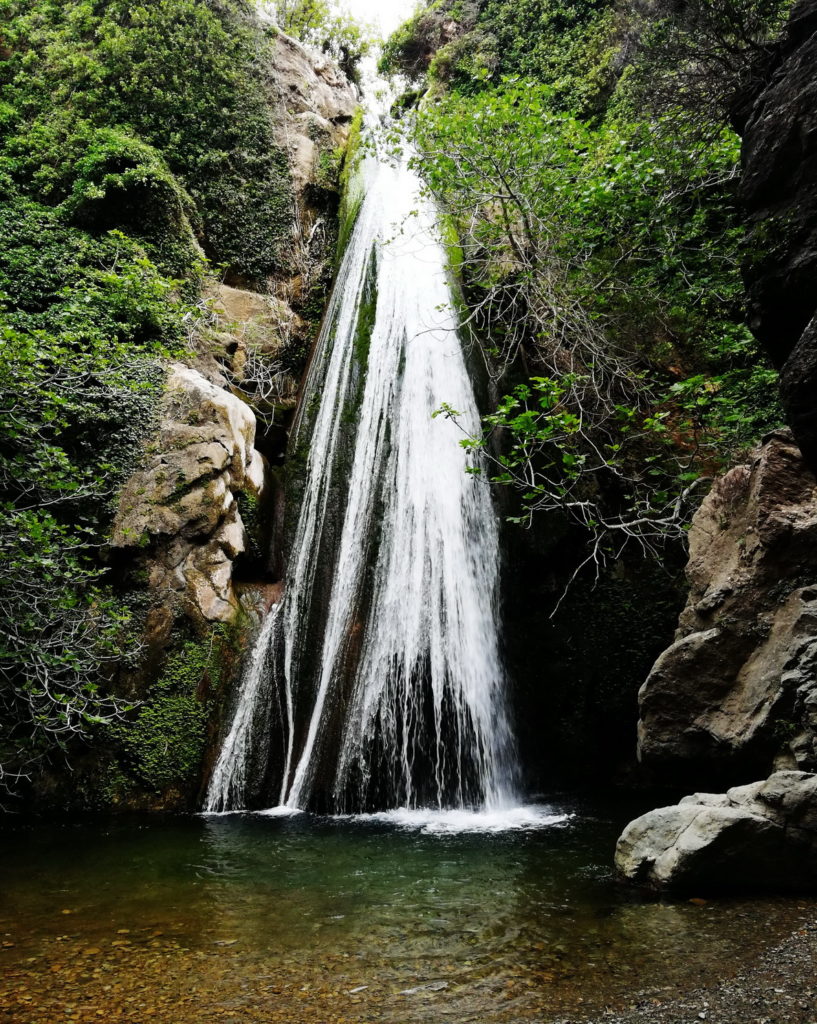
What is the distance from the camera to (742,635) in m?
5.05

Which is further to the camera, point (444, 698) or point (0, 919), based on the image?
point (444, 698)

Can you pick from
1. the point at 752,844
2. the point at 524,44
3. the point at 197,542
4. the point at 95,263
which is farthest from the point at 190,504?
the point at 524,44

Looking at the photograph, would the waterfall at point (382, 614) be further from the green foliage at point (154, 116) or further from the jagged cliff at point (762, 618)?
the green foliage at point (154, 116)

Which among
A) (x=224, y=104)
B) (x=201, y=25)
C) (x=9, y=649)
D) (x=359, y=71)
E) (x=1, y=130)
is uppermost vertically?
(x=359, y=71)

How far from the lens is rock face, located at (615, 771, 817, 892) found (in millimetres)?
3332

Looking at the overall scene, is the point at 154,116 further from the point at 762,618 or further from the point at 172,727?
the point at 762,618

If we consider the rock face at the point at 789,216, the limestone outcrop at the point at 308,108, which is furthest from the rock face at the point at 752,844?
the limestone outcrop at the point at 308,108

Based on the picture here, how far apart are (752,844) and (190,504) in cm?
739

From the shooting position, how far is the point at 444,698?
25.0ft

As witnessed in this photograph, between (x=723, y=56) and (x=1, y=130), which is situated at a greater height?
(x=1, y=130)

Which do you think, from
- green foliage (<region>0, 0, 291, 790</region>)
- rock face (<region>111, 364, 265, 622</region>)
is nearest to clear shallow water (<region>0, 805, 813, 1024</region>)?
green foliage (<region>0, 0, 291, 790</region>)

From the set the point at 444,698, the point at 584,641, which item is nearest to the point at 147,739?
the point at 444,698

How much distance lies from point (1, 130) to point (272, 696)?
12758 mm

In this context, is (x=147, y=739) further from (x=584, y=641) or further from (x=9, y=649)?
(x=584, y=641)
